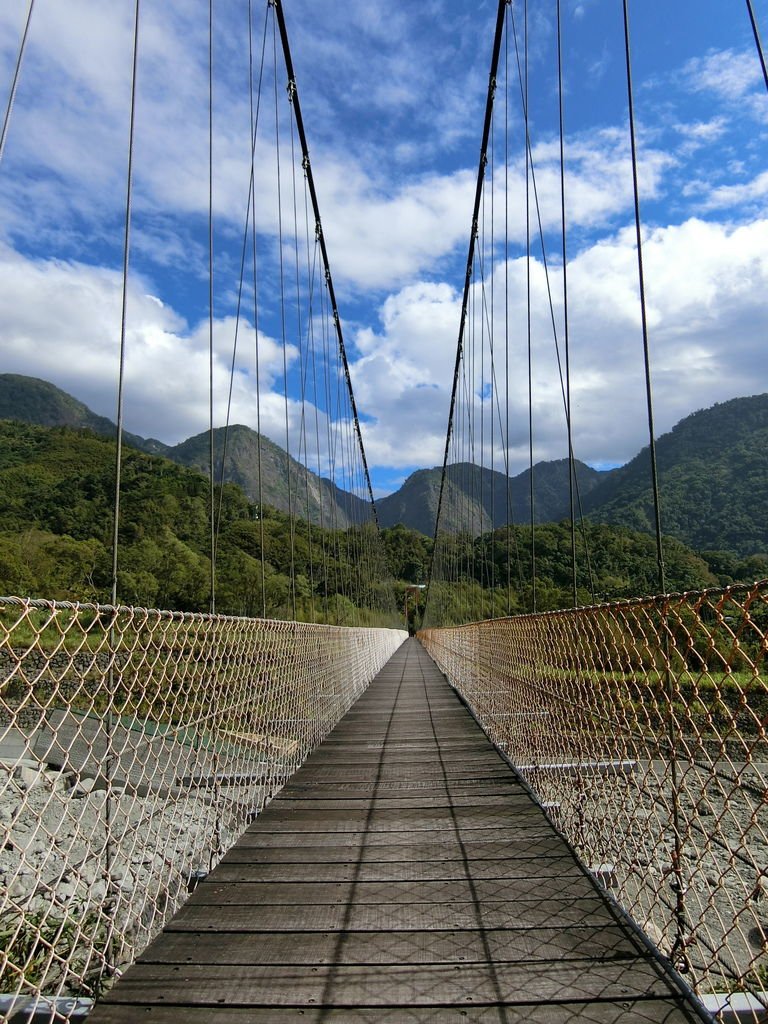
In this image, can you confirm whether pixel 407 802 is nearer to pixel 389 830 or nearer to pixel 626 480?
pixel 389 830

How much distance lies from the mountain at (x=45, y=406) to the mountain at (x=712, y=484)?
5983cm

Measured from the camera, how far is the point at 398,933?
1593 mm

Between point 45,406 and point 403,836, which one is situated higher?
point 45,406

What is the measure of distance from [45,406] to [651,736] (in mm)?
97555

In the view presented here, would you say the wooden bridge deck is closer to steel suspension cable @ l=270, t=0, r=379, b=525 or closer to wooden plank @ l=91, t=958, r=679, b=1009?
wooden plank @ l=91, t=958, r=679, b=1009

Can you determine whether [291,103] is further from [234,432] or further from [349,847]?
[234,432]

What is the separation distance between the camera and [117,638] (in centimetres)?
143

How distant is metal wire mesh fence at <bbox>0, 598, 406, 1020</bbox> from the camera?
1.23 m

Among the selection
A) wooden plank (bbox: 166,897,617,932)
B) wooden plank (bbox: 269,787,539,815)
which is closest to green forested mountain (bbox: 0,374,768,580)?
wooden plank (bbox: 269,787,539,815)

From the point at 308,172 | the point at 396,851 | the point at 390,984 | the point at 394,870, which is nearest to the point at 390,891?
the point at 394,870

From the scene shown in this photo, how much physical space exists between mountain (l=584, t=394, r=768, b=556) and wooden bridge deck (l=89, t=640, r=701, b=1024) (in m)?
18.3

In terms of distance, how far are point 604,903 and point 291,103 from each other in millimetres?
8051

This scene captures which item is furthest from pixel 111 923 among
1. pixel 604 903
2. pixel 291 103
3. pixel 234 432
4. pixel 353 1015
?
pixel 234 432

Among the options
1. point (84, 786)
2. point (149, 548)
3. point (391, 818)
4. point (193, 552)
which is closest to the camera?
point (391, 818)
